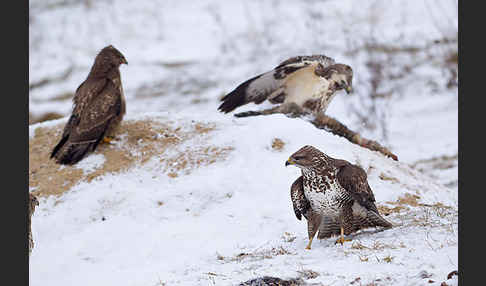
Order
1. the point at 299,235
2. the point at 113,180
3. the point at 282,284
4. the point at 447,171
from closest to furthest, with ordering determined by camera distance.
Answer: the point at 282,284 → the point at 299,235 → the point at 113,180 → the point at 447,171

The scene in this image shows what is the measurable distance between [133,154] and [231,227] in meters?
2.09

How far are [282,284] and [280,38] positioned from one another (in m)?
13.3

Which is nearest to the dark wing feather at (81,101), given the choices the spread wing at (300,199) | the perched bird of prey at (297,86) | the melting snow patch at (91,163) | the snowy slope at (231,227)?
the melting snow patch at (91,163)

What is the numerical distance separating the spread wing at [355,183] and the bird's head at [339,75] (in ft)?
10.1

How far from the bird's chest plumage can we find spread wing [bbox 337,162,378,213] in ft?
0.17

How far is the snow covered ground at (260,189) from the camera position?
4.52m

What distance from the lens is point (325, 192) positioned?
15.5 feet

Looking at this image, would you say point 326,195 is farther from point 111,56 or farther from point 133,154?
point 111,56

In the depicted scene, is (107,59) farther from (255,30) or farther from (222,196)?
(255,30)

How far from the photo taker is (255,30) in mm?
17625

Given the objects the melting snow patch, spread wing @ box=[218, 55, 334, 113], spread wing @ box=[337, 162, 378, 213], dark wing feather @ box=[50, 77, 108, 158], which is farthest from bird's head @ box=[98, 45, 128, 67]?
spread wing @ box=[337, 162, 378, 213]

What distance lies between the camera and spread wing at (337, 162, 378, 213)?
470 centimetres

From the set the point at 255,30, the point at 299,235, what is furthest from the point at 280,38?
the point at 299,235

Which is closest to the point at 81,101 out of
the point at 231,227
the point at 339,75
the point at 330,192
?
the point at 231,227
